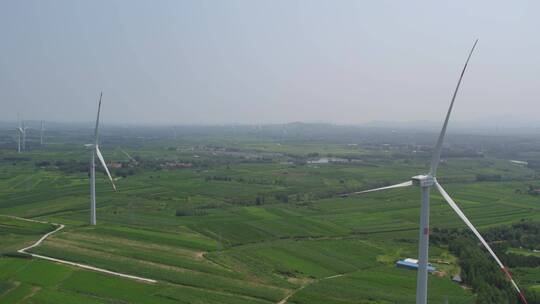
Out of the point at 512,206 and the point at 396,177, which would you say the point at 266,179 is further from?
the point at 512,206

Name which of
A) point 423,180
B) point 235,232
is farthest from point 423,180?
point 235,232

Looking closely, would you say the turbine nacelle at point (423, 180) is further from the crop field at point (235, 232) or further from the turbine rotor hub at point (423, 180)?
the crop field at point (235, 232)

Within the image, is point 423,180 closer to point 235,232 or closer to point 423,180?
point 423,180

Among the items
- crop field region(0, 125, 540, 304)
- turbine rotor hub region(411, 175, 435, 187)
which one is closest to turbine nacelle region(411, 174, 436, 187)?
turbine rotor hub region(411, 175, 435, 187)

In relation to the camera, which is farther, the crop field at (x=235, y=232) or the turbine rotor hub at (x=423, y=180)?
the crop field at (x=235, y=232)

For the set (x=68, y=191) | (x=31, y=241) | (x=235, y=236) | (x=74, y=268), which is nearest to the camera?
(x=74, y=268)

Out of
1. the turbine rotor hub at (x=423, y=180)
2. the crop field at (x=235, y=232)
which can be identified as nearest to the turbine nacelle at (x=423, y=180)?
the turbine rotor hub at (x=423, y=180)

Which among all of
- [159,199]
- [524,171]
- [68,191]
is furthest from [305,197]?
[524,171]

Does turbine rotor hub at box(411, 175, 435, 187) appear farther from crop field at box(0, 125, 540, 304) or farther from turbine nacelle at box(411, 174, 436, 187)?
crop field at box(0, 125, 540, 304)

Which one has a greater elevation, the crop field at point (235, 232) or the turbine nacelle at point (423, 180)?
the turbine nacelle at point (423, 180)
